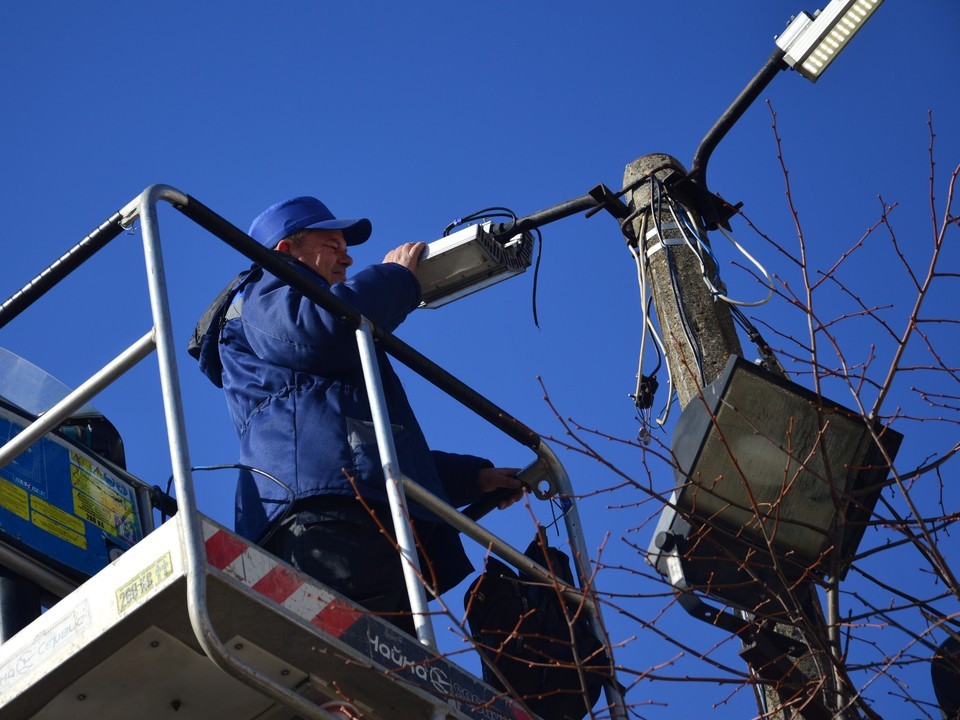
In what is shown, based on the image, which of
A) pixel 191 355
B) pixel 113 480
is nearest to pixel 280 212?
pixel 191 355

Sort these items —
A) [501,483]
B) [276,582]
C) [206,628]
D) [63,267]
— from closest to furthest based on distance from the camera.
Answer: [206,628], [276,582], [63,267], [501,483]

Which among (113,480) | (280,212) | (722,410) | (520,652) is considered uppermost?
(280,212)

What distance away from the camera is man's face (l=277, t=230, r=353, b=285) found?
5.45 metres

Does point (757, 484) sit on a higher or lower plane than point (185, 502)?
higher

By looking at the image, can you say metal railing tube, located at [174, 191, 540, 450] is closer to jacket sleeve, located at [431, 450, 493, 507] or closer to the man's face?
jacket sleeve, located at [431, 450, 493, 507]

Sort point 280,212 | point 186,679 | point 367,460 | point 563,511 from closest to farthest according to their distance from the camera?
point 186,679
point 367,460
point 563,511
point 280,212

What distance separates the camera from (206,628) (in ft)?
10.1

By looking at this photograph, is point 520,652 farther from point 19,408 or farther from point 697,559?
point 19,408

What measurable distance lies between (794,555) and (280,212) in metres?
2.34

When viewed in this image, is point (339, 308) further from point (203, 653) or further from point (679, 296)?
point (679, 296)

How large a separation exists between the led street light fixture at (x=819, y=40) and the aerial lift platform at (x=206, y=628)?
9.30 feet

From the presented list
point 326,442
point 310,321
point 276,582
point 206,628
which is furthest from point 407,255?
point 206,628

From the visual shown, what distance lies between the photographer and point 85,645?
3.37 metres

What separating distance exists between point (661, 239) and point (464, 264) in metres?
0.84
